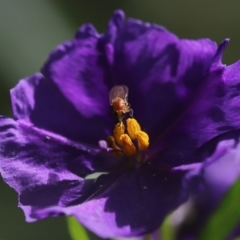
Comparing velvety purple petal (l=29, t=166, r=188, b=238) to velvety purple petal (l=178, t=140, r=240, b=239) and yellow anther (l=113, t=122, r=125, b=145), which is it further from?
velvety purple petal (l=178, t=140, r=240, b=239)

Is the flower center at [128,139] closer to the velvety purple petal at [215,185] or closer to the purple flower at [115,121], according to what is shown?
the purple flower at [115,121]

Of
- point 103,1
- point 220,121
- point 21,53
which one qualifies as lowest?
point 21,53

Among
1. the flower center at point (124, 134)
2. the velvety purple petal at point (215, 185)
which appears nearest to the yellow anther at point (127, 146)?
the flower center at point (124, 134)

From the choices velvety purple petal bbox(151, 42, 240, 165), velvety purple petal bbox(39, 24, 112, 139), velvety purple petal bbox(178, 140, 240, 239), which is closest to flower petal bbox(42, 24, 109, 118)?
velvety purple petal bbox(39, 24, 112, 139)

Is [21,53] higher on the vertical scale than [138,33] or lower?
lower

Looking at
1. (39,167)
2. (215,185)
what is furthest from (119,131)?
(215,185)

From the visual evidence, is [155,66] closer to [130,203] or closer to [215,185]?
[130,203]

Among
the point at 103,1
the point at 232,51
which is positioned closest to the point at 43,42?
the point at 103,1

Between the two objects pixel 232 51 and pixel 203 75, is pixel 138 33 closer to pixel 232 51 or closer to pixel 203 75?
pixel 203 75
